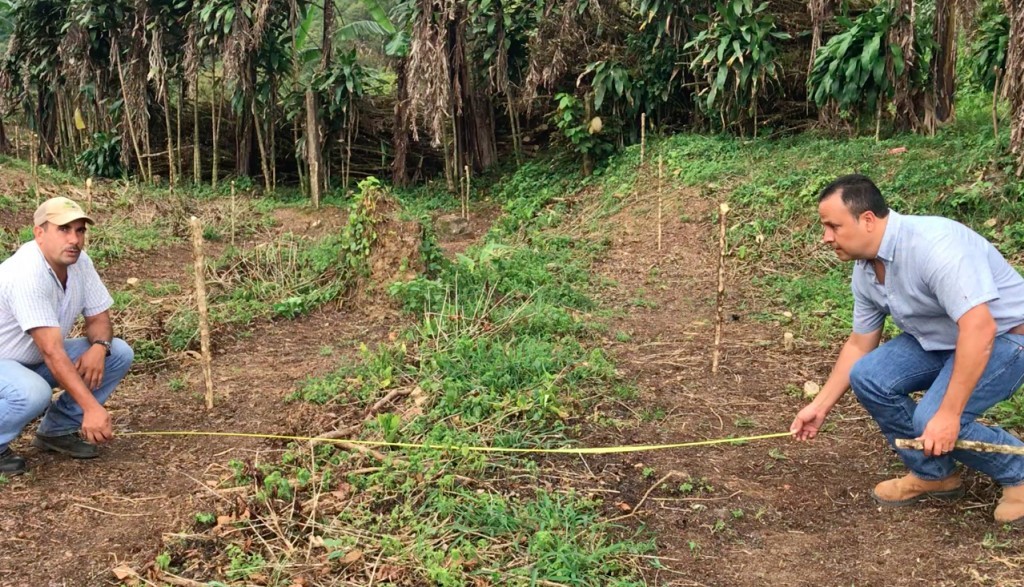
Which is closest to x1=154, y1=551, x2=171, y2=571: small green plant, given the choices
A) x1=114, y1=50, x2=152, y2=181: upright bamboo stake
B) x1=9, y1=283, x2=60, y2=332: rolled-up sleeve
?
x1=9, y1=283, x2=60, y2=332: rolled-up sleeve

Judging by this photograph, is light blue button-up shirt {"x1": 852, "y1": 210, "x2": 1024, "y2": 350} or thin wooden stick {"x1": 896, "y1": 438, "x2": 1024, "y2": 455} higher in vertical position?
light blue button-up shirt {"x1": 852, "y1": 210, "x2": 1024, "y2": 350}

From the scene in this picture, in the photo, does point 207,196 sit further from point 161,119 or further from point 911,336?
point 911,336

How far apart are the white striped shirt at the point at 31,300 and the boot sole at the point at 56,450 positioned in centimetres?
46

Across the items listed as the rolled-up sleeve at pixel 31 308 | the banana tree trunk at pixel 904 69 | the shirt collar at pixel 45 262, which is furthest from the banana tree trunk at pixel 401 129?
the rolled-up sleeve at pixel 31 308

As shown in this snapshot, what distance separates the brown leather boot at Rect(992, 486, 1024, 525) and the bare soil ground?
6cm

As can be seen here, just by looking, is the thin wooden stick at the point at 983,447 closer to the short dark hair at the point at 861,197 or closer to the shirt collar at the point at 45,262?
the short dark hair at the point at 861,197

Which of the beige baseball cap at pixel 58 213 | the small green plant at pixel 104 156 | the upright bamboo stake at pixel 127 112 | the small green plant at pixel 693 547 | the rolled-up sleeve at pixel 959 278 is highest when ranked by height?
the upright bamboo stake at pixel 127 112

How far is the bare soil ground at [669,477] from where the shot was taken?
2713 mm

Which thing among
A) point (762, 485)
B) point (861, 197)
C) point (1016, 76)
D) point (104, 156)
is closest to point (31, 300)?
point (762, 485)

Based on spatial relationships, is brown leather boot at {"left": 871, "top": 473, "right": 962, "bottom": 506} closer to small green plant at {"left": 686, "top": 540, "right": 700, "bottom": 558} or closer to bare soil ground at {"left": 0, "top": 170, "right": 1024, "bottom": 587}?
bare soil ground at {"left": 0, "top": 170, "right": 1024, "bottom": 587}

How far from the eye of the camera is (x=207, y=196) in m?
12.3

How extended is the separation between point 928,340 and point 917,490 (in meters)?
0.61

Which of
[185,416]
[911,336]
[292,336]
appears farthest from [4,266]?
[911,336]

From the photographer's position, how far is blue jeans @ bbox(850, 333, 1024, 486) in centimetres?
269
